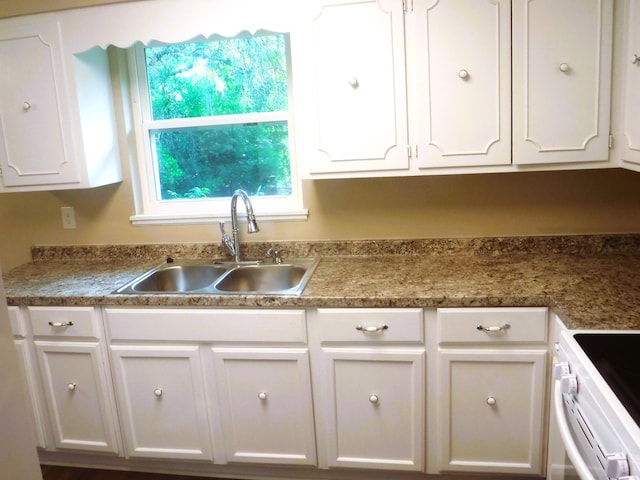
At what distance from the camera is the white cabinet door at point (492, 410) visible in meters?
1.88

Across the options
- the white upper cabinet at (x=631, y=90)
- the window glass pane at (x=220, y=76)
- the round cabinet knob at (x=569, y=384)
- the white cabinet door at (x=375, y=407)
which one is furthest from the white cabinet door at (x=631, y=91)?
the window glass pane at (x=220, y=76)

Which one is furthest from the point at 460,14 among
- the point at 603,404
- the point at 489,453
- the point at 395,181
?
the point at 489,453

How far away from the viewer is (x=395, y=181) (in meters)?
2.38

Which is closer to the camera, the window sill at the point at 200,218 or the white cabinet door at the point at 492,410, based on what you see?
the white cabinet door at the point at 492,410

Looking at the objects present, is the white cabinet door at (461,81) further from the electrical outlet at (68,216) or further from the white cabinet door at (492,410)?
the electrical outlet at (68,216)

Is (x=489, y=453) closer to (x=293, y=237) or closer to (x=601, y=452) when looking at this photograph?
(x=601, y=452)

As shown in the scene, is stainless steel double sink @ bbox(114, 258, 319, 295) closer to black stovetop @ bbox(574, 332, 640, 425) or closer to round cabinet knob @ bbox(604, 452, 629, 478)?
black stovetop @ bbox(574, 332, 640, 425)

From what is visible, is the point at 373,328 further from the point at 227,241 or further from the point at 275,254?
the point at 227,241

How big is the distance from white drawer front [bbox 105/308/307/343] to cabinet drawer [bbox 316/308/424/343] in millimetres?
108

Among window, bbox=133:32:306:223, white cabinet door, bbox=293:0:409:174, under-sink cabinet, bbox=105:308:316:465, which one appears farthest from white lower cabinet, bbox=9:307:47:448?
white cabinet door, bbox=293:0:409:174

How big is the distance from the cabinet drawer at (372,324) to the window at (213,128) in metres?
0.68

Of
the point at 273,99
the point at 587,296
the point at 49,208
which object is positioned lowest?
the point at 587,296

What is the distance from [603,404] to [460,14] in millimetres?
1398

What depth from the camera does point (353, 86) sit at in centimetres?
201
